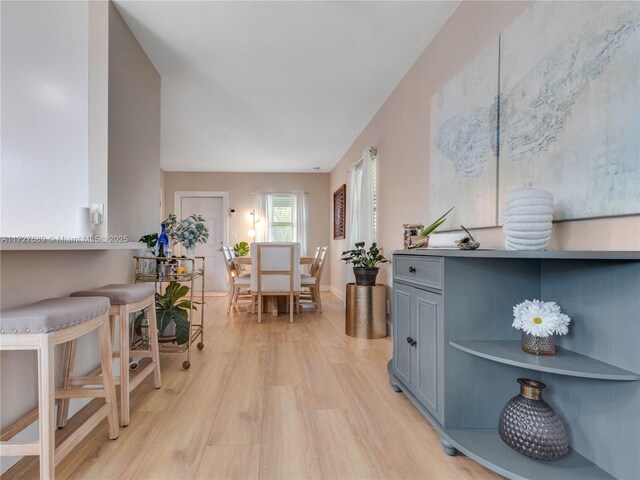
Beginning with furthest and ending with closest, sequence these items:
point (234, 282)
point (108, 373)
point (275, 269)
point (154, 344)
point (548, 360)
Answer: point (234, 282), point (275, 269), point (154, 344), point (108, 373), point (548, 360)

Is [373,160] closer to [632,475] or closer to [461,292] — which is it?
[461,292]

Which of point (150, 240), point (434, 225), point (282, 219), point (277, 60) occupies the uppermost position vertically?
point (277, 60)

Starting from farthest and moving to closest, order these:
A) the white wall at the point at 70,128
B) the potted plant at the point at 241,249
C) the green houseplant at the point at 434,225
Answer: the potted plant at the point at 241,249 < the green houseplant at the point at 434,225 < the white wall at the point at 70,128

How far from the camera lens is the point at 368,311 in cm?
318

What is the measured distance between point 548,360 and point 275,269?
10.1 ft

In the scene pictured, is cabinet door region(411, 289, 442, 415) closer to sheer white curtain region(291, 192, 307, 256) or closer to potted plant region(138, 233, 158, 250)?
potted plant region(138, 233, 158, 250)

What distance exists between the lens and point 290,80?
3.04m

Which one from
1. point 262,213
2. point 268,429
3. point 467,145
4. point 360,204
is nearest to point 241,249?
point 262,213

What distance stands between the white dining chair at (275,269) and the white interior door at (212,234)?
2.92 metres

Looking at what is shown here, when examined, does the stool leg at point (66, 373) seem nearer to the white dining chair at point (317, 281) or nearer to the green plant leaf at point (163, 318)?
the green plant leaf at point (163, 318)

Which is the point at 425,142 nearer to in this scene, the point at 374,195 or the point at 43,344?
the point at 374,195

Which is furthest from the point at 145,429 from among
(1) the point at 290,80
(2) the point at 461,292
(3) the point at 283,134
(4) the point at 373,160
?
(3) the point at 283,134

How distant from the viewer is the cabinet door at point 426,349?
1.49 m

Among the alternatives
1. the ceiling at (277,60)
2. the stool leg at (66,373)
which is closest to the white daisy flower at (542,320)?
the ceiling at (277,60)
